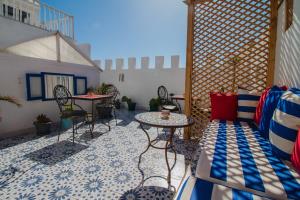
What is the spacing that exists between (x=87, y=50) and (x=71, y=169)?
19.1 feet

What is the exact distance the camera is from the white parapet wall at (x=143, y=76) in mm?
6121

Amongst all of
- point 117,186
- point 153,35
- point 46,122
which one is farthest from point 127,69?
point 117,186

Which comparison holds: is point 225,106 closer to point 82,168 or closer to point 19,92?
point 82,168

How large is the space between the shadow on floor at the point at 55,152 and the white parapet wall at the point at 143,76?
162 inches

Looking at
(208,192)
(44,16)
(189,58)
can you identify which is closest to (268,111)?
(208,192)

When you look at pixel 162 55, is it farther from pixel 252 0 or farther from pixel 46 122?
pixel 46 122

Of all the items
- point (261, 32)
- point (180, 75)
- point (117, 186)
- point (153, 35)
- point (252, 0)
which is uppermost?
point (153, 35)

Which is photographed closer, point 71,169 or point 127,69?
point 71,169

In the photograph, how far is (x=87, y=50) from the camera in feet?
22.3

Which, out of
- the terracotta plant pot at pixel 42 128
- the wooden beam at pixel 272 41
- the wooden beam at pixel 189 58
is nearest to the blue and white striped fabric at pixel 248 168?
the wooden beam at pixel 272 41

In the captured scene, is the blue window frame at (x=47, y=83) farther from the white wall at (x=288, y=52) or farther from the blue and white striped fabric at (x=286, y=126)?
the white wall at (x=288, y=52)

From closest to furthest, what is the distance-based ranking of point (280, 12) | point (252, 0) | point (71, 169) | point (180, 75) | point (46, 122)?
point (71, 169) → point (280, 12) → point (252, 0) → point (46, 122) → point (180, 75)

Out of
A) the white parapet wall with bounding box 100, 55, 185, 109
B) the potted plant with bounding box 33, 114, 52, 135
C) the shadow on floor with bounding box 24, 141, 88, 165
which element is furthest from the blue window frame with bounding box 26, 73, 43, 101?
the white parapet wall with bounding box 100, 55, 185, 109

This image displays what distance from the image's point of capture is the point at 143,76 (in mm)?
6715
